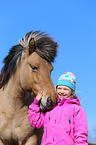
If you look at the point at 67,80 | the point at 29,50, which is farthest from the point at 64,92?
the point at 29,50

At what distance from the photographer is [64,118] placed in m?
3.33

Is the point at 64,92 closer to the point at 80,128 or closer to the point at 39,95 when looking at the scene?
the point at 39,95

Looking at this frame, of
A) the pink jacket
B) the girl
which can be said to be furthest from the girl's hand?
the pink jacket

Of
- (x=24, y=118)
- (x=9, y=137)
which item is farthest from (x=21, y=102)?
(x=9, y=137)

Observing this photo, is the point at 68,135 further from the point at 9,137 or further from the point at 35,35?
the point at 35,35

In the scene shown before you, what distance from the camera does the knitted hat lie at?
11.7 ft

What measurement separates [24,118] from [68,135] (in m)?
1.39

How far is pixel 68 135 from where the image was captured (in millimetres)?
3258

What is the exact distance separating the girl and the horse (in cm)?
52

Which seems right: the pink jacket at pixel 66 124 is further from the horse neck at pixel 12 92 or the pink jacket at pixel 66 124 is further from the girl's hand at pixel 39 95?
the horse neck at pixel 12 92

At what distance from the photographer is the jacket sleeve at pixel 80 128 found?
127 inches

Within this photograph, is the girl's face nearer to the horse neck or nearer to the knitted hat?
the knitted hat

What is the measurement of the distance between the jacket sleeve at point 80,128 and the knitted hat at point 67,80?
14.9 inches

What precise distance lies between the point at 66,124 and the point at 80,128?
19cm
